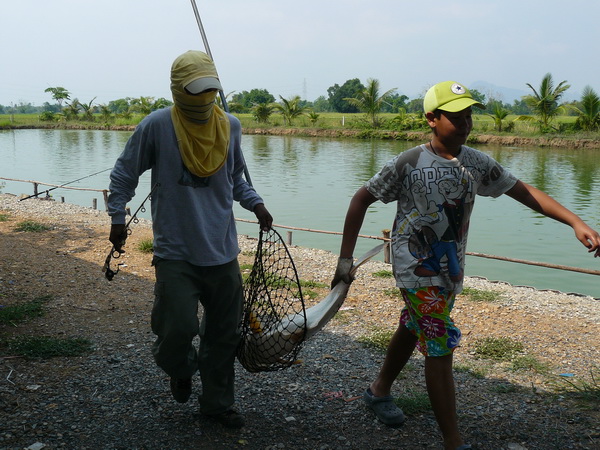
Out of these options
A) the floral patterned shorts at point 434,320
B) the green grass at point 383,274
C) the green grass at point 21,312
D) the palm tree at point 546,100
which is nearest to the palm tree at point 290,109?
the palm tree at point 546,100

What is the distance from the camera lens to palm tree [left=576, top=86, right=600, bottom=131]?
1260 inches

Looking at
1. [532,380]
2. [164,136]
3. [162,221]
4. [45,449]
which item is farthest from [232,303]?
[532,380]

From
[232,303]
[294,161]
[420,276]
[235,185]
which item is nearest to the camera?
[420,276]

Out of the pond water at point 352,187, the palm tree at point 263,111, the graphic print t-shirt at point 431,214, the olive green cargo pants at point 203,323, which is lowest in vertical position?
the pond water at point 352,187

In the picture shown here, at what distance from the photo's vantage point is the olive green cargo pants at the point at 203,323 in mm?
2771

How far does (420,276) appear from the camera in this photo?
2.68 m

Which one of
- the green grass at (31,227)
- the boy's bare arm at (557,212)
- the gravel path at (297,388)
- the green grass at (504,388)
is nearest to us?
the boy's bare arm at (557,212)

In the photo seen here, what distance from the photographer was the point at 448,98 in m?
2.67

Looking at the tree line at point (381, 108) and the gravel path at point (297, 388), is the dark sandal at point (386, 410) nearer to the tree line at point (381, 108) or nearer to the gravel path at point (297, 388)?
the gravel path at point (297, 388)

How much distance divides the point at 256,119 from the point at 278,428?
45768 millimetres

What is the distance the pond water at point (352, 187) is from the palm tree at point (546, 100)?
3.24 meters

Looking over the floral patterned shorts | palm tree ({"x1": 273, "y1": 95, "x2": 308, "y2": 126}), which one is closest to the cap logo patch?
the floral patterned shorts

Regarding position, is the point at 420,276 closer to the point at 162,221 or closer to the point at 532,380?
the point at 162,221

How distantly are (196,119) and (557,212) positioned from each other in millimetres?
1661
